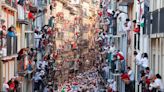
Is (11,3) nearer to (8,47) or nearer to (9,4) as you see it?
(9,4)

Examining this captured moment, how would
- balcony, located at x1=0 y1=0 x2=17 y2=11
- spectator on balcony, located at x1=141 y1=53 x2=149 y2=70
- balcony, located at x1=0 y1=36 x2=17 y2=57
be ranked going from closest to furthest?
spectator on balcony, located at x1=141 y1=53 x2=149 y2=70 < balcony, located at x1=0 y1=36 x2=17 y2=57 < balcony, located at x1=0 y1=0 x2=17 y2=11

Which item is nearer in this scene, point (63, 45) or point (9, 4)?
point (9, 4)

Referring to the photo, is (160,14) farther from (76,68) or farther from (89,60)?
(89,60)

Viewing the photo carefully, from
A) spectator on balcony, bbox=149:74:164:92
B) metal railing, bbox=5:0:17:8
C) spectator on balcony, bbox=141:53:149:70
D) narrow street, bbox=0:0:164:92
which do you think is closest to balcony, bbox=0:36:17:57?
narrow street, bbox=0:0:164:92

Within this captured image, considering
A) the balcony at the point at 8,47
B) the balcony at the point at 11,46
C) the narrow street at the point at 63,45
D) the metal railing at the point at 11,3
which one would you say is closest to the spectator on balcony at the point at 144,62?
the narrow street at the point at 63,45

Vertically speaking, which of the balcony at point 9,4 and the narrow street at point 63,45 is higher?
the balcony at point 9,4

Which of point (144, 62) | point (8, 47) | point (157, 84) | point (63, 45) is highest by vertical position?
point (8, 47)

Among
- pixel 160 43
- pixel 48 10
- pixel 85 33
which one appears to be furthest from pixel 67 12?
pixel 160 43

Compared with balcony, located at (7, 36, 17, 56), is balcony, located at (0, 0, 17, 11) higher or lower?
higher

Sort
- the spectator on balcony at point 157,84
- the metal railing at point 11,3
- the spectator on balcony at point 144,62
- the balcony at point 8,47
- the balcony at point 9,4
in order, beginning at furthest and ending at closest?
the metal railing at point 11,3 < the balcony at point 9,4 < the balcony at point 8,47 < the spectator on balcony at point 144,62 < the spectator on balcony at point 157,84

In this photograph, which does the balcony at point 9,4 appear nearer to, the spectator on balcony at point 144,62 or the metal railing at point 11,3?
the metal railing at point 11,3

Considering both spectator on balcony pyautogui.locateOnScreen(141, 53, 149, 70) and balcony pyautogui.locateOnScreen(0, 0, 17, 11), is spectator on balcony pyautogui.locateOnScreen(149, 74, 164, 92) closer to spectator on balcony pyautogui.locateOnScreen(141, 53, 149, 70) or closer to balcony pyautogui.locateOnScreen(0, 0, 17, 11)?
spectator on balcony pyautogui.locateOnScreen(141, 53, 149, 70)

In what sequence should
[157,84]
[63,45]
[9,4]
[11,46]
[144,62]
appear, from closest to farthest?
[157,84] < [144,62] < [9,4] < [11,46] < [63,45]

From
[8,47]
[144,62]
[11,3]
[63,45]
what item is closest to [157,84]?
[144,62]
